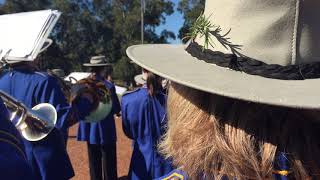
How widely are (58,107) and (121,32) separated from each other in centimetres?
3523

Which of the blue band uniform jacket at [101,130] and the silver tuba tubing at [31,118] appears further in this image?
the blue band uniform jacket at [101,130]

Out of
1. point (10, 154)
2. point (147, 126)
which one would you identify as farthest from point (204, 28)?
point (147, 126)

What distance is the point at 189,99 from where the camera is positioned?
4.40 feet

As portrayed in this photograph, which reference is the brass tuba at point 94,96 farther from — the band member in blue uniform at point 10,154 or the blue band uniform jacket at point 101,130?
the band member in blue uniform at point 10,154

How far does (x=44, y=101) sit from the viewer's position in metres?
4.27

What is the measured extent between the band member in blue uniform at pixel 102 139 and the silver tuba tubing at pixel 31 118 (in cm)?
210

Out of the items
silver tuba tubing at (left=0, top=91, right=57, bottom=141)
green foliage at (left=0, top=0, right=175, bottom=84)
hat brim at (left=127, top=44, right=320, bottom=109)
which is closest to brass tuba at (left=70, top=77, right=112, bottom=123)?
silver tuba tubing at (left=0, top=91, right=57, bottom=141)

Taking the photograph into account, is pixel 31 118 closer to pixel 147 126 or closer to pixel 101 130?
pixel 147 126

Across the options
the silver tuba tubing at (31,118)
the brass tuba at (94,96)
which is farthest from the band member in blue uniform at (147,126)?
the silver tuba tubing at (31,118)

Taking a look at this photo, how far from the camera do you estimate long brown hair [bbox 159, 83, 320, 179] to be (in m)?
1.21

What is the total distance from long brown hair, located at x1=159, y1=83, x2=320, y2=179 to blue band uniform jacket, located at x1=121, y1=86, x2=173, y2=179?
2976 mm

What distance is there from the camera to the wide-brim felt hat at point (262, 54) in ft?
3.80

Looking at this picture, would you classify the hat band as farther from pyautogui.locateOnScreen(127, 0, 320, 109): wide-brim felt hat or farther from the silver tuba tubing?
the silver tuba tubing

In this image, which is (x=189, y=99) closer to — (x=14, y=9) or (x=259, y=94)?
(x=259, y=94)
